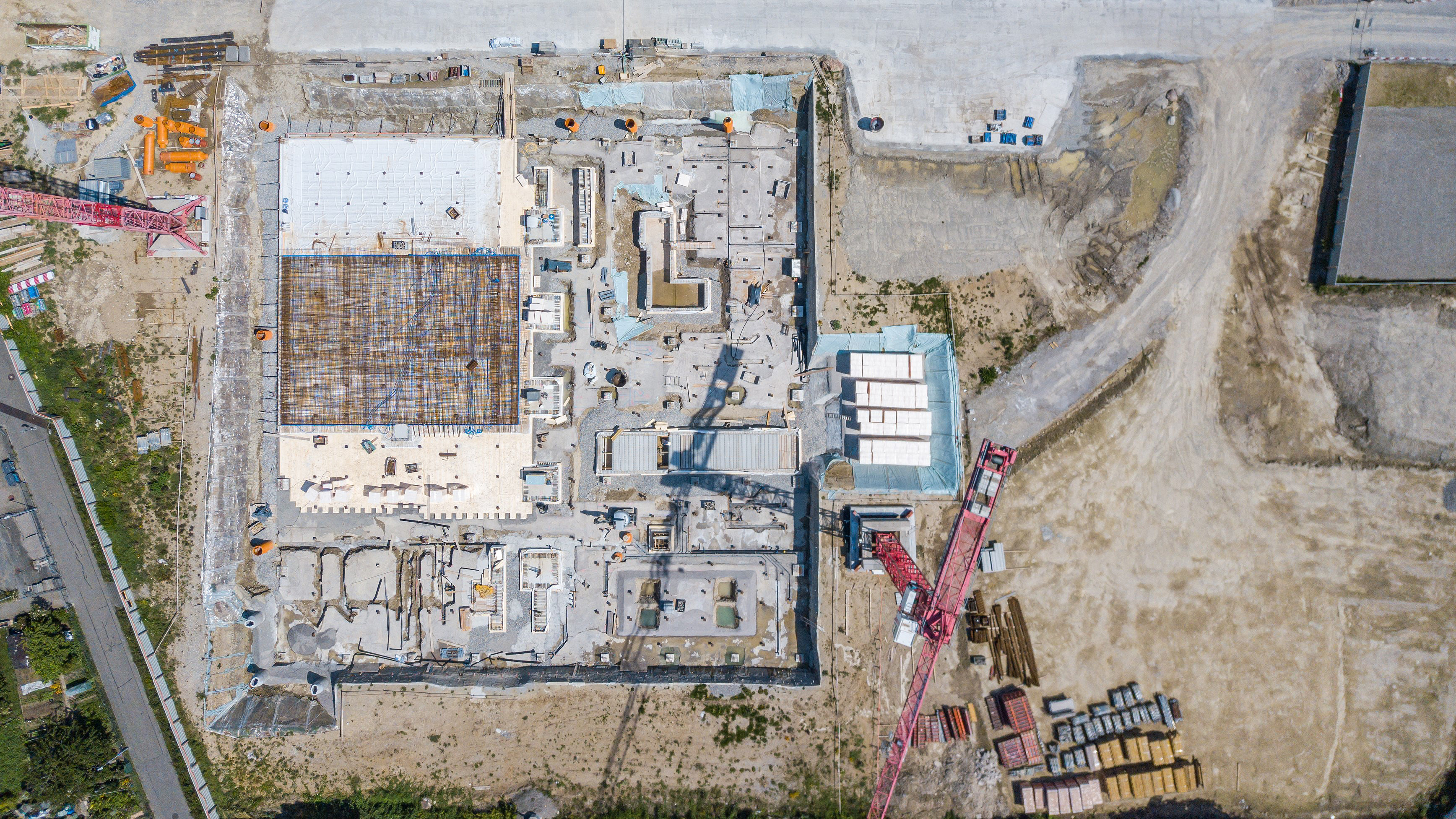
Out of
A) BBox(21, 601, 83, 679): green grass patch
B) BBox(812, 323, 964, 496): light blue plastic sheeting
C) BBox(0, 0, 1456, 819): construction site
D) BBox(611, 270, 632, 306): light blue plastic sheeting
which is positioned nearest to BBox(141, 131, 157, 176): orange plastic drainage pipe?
BBox(0, 0, 1456, 819): construction site

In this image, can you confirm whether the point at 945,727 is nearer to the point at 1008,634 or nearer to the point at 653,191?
the point at 1008,634

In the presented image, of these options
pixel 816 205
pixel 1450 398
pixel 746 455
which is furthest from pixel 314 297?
pixel 1450 398

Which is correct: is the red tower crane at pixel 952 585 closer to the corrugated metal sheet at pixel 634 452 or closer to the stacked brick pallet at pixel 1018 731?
the stacked brick pallet at pixel 1018 731

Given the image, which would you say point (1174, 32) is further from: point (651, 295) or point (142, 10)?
point (142, 10)

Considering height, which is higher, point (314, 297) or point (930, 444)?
point (314, 297)

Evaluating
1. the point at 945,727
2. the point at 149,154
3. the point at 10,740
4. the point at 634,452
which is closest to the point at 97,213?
the point at 149,154
